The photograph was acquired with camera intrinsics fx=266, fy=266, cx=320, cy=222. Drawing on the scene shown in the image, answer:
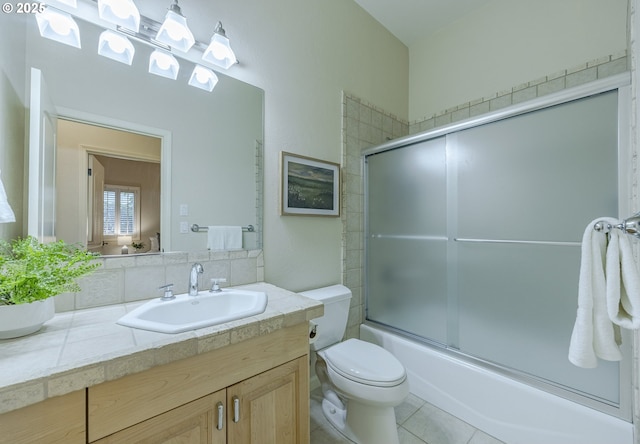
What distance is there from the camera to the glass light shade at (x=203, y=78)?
52.5 inches

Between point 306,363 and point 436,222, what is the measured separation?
121 centimetres

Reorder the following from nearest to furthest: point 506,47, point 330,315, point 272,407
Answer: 1. point 272,407
2. point 330,315
3. point 506,47

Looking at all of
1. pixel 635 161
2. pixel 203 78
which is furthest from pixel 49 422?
pixel 635 161

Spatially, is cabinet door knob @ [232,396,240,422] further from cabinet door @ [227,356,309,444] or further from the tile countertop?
the tile countertop

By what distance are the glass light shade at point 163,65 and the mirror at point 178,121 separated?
0.02 metres

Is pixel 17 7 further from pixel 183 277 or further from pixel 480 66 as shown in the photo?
pixel 480 66

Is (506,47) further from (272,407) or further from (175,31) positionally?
(272,407)

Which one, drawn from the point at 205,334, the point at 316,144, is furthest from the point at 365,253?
the point at 205,334

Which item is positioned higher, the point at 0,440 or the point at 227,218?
the point at 227,218

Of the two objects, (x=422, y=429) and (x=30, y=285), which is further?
(x=422, y=429)

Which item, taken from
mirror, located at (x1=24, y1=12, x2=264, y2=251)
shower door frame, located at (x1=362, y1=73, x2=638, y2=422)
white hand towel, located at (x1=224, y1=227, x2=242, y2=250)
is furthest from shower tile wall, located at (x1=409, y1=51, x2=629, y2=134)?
white hand towel, located at (x1=224, y1=227, x2=242, y2=250)

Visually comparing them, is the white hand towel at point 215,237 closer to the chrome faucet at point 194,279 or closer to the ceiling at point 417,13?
the chrome faucet at point 194,279

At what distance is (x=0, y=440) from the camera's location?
55cm

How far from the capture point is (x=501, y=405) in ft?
4.67
